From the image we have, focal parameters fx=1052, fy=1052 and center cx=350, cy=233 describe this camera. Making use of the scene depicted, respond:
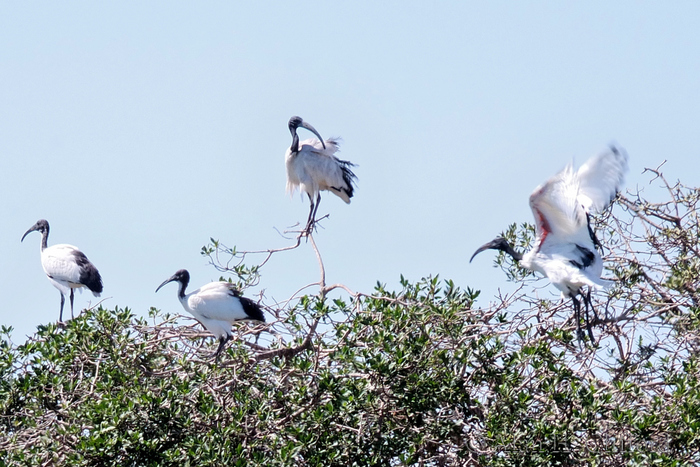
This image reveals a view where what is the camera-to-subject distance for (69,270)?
11336 mm

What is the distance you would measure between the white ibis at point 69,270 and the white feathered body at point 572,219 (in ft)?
16.2

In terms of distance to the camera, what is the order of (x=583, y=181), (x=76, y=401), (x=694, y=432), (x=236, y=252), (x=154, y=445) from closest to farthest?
(x=694, y=432)
(x=154, y=445)
(x=76, y=401)
(x=583, y=181)
(x=236, y=252)

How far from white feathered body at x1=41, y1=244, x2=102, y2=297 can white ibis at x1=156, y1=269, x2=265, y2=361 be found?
2.58 m

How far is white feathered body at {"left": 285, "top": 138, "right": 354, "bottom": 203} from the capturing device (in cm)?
1152

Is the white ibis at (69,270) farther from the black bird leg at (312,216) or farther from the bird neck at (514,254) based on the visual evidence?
the bird neck at (514,254)

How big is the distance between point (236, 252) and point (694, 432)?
436cm

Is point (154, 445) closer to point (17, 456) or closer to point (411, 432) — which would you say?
point (17, 456)

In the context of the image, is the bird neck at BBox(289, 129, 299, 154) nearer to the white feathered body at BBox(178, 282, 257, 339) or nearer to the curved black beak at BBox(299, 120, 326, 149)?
the curved black beak at BBox(299, 120, 326, 149)

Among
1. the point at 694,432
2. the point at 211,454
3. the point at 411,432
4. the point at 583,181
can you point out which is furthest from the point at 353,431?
the point at 583,181

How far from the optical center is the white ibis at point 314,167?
11.5 metres

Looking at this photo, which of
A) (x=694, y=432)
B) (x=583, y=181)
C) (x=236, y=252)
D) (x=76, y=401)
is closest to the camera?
(x=694, y=432)

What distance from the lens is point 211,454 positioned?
6273mm

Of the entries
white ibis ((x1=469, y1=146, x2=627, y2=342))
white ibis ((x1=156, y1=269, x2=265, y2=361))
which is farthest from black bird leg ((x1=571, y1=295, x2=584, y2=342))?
white ibis ((x1=156, y1=269, x2=265, y2=361))

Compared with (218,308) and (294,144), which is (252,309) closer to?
(218,308)
